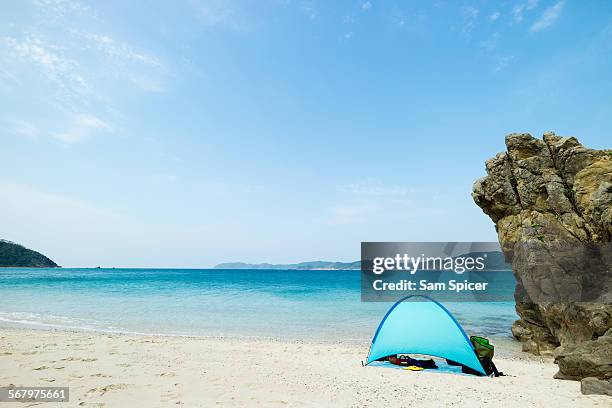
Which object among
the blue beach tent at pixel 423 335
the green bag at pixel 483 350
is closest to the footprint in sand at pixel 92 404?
the blue beach tent at pixel 423 335

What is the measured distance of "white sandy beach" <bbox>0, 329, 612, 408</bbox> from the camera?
7.25 meters

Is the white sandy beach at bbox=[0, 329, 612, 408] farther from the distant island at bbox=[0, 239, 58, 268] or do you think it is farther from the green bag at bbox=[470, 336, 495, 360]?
the distant island at bbox=[0, 239, 58, 268]

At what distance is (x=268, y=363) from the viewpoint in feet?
35.9

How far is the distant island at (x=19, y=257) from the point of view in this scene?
15125 cm

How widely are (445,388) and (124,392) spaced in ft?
24.1

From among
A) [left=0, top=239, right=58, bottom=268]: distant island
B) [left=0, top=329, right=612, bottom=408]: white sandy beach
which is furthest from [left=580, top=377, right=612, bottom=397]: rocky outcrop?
[left=0, top=239, right=58, bottom=268]: distant island

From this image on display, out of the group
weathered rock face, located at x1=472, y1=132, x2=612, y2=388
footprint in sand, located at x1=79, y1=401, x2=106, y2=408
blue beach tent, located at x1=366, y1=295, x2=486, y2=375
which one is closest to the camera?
footprint in sand, located at x1=79, y1=401, x2=106, y2=408

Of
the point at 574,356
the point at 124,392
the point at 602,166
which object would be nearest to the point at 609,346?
the point at 574,356

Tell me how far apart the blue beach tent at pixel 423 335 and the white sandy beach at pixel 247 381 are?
2.82ft

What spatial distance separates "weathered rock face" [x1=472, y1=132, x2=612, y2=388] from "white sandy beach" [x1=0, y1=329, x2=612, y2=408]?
4564 mm

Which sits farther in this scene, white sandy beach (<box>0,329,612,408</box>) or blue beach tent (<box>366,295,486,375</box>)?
blue beach tent (<box>366,295,486,375</box>)

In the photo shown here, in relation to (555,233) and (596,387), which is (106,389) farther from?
(555,233)

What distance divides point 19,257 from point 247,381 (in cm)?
19880

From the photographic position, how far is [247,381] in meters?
8.52
